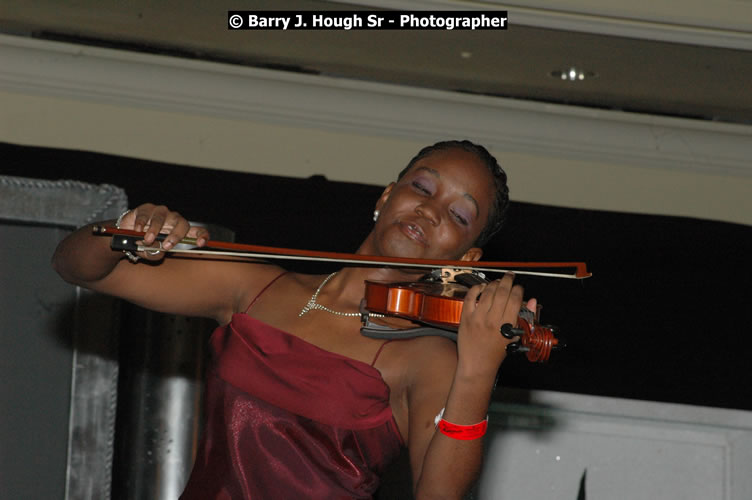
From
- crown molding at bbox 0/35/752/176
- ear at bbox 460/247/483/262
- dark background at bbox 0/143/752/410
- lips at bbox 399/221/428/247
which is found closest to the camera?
lips at bbox 399/221/428/247

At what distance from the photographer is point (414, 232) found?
196 cm

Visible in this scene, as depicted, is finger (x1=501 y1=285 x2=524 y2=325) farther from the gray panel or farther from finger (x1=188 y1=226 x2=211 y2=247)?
the gray panel

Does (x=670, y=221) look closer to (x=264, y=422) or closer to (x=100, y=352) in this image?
(x=100, y=352)

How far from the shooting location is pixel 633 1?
3.29m

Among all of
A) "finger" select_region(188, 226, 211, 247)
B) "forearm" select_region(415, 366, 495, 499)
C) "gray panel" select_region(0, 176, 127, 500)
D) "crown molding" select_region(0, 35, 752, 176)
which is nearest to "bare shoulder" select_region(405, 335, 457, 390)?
"forearm" select_region(415, 366, 495, 499)

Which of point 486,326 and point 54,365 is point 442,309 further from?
point 54,365

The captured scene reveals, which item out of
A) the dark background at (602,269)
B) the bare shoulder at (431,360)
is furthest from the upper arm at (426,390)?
the dark background at (602,269)

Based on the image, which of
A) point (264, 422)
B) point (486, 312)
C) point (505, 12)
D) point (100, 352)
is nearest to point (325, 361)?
point (264, 422)

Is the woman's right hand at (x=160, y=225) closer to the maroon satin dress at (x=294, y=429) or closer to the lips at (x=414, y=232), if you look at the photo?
the maroon satin dress at (x=294, y=429)

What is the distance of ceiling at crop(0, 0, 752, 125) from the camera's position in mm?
3270

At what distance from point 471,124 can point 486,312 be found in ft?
7.13

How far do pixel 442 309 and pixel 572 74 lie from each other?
6.76 ft

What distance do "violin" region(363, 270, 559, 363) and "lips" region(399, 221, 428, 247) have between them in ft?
0.27

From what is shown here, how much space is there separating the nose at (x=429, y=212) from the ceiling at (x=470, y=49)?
1376 millimetres
